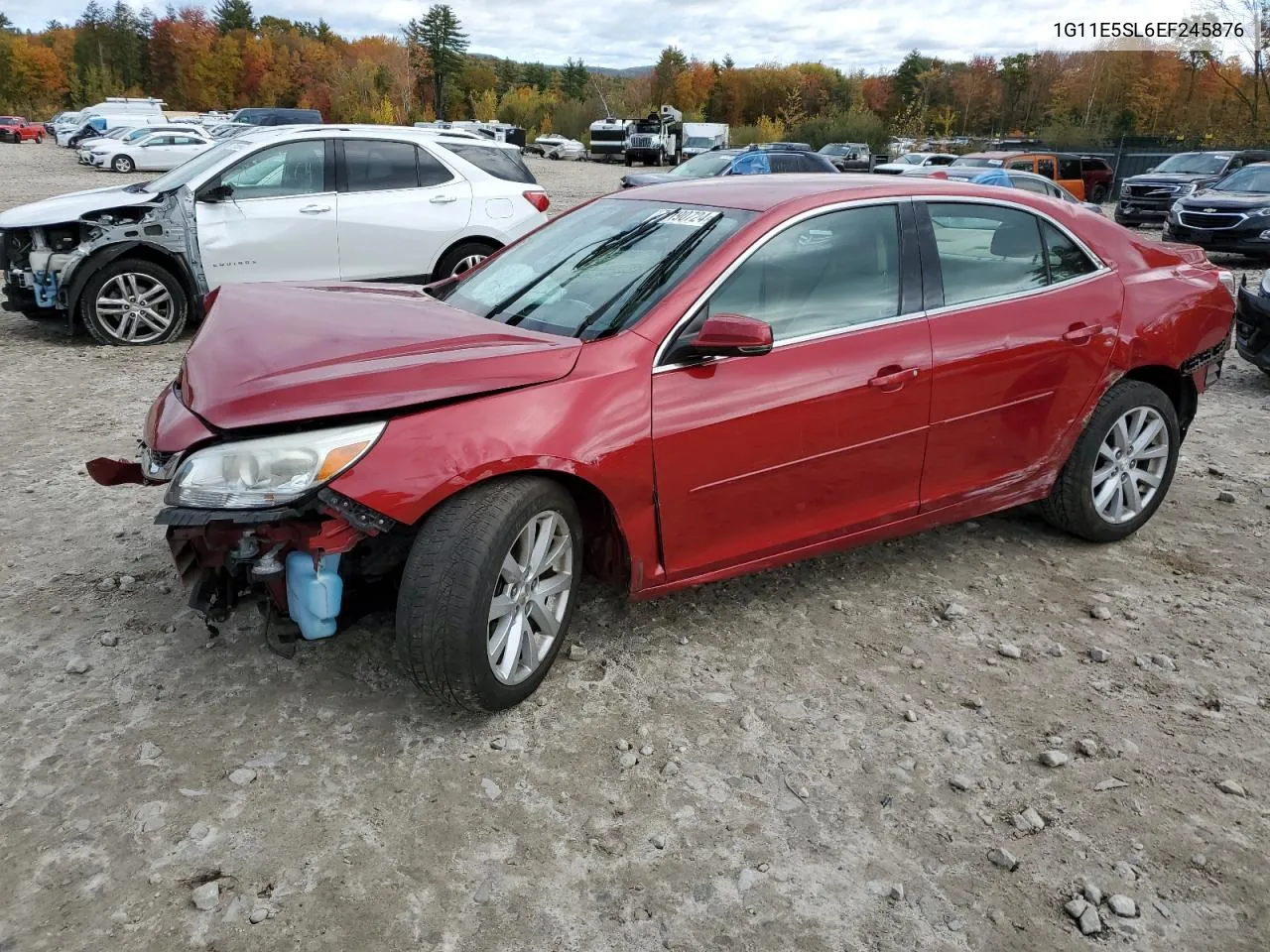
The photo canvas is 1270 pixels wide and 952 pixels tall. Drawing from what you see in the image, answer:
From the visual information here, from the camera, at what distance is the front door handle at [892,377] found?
3.70m

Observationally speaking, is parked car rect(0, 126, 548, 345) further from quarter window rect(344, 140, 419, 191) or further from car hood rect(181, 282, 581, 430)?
car hood rect(181, 282, 581, 430)

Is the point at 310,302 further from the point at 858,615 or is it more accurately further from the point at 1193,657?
the point at 1193,657

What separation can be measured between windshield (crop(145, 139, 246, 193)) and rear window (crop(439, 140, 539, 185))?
70.5 inches

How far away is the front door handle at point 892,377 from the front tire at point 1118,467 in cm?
116

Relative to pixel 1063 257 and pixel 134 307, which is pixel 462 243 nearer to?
pixel 134 307

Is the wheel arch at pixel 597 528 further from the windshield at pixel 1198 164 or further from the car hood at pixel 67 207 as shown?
the windshield at pixel 1198 164

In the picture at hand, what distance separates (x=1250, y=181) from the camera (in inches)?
678

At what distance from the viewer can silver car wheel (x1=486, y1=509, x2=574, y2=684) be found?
313 cm

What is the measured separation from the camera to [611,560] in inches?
136

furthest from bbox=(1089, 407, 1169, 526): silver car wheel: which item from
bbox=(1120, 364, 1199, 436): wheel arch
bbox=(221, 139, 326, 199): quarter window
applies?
bbox=(221, 139, 326, 199): quarter window

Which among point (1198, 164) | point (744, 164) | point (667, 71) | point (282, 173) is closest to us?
point (282, 173)

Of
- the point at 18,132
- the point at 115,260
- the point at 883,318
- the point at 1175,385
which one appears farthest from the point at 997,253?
the point at 18,132

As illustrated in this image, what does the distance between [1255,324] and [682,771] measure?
22.5 ft

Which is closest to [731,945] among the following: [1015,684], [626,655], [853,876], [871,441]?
[853,876]
